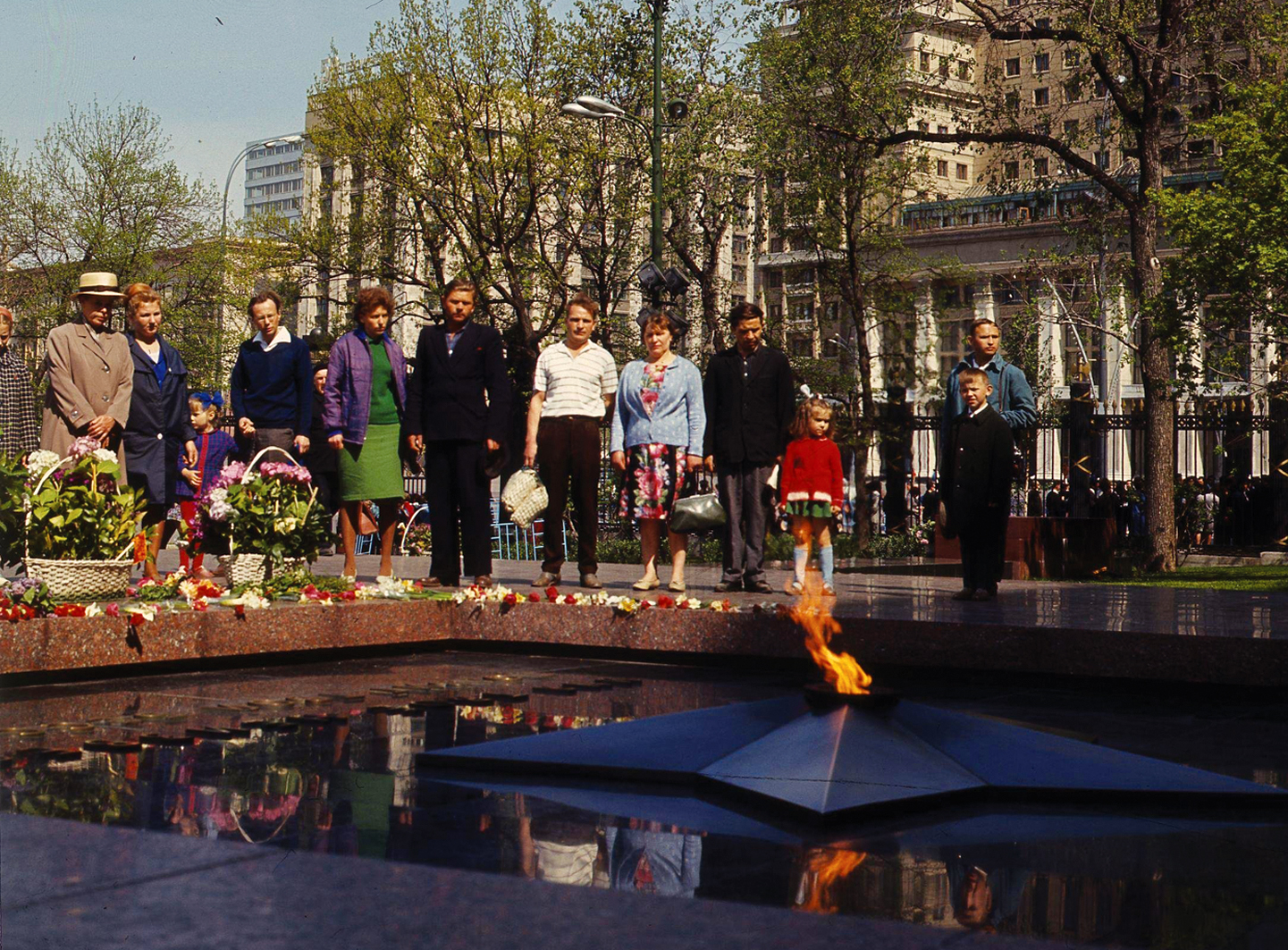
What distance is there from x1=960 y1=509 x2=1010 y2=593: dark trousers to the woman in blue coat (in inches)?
191

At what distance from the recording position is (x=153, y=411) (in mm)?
10000

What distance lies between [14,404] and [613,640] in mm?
4209

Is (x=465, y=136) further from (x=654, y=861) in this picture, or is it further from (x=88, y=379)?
(x=654, y=861)

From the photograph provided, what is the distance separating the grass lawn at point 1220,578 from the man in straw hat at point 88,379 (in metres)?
9.02

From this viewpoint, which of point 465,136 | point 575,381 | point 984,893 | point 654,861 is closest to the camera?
point 984,893

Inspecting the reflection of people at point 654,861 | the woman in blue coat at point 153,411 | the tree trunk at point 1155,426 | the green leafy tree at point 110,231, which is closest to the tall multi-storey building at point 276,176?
the green leafy tree at point 110,231

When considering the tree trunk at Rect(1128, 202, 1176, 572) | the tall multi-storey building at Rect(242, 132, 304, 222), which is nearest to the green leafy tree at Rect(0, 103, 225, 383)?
the tall multi-storey building at Rect(242, 132, 304, 222)

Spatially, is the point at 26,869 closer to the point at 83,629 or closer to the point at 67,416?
the point at 83,629

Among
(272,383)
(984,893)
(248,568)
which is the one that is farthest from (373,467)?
(984,893)

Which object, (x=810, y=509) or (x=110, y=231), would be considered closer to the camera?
(x=810, y=509)

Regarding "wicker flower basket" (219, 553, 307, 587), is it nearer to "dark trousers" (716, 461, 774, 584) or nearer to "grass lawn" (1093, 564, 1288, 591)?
"dark trousers" (716, 461, 774, 584)

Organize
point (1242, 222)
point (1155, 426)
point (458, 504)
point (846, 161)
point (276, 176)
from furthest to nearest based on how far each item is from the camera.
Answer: point (276, 176) → point (846, 161) → point (1155, 426) → point (1242, 222) → point (458, 504)

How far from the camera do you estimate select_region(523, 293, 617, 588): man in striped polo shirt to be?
389 inches

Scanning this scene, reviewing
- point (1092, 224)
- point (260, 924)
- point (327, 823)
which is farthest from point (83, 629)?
point (1092, 224)
